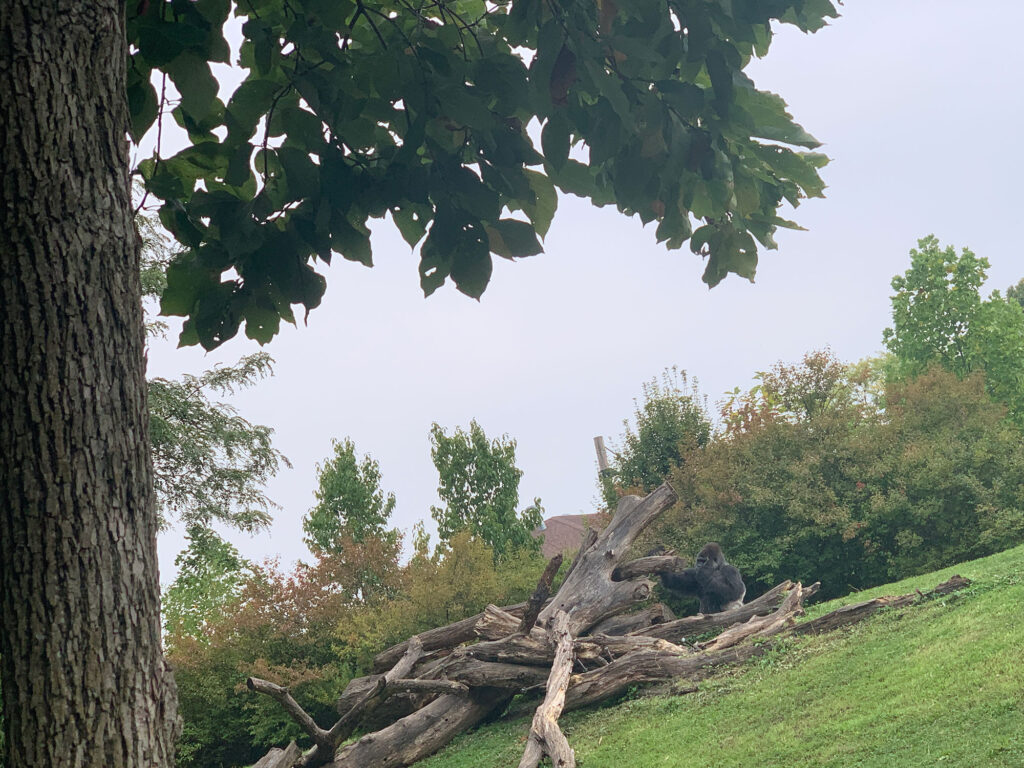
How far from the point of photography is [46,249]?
211cm

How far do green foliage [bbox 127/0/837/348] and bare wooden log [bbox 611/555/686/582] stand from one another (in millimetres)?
9008

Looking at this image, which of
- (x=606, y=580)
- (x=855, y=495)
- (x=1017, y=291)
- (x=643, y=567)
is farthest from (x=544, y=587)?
(x=1017, y=291)

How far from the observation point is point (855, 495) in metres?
16.0

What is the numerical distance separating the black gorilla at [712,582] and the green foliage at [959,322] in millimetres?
11500

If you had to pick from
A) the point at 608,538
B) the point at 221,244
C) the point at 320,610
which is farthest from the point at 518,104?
the point at 320,610

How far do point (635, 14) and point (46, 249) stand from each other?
7.40 feet

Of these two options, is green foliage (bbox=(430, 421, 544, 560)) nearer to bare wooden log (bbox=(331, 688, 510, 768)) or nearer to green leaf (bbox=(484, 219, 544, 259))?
bare wooden log (bbox=(331, 688, 510, 768))

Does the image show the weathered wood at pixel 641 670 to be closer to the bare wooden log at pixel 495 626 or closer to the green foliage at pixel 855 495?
the bare wooden log at pixel 495 626

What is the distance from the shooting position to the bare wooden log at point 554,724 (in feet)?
23.5

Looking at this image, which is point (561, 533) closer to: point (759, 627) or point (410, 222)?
point (759, 627)

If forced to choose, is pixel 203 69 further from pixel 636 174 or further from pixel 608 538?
pixel 608 538

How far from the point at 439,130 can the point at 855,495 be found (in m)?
14.6

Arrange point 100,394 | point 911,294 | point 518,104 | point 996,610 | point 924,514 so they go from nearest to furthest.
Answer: point 100,394, point 518,104, point 996,610, point 924,514, point 911,294

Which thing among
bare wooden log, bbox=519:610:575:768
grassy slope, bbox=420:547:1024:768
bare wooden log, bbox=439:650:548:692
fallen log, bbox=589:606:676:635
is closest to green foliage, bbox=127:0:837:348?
grassy slope, bbox=420:547:1024:768
